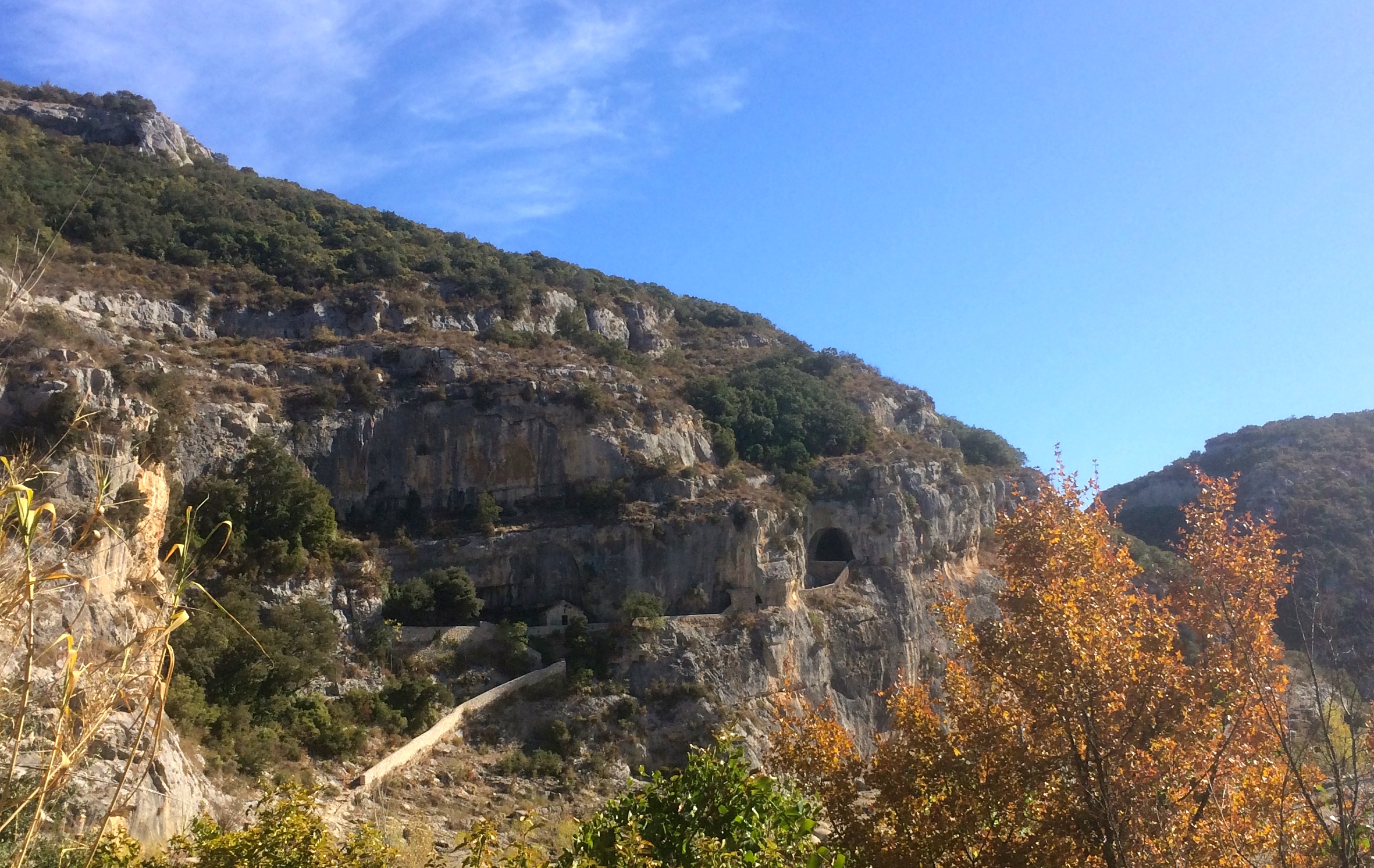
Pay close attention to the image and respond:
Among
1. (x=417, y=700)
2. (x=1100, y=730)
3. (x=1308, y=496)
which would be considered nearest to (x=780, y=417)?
(x=417, y=700)

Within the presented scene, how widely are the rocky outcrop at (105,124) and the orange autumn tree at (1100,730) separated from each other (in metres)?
57.6

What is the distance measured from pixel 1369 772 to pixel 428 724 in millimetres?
24586

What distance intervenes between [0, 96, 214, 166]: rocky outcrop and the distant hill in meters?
55.5

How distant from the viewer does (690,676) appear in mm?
32938

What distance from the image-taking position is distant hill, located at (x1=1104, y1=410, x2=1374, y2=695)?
1449 inches

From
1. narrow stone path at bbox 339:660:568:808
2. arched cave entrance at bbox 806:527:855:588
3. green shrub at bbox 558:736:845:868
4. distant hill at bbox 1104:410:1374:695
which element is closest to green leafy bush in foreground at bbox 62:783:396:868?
green shrub at bbox 558:736:845:868

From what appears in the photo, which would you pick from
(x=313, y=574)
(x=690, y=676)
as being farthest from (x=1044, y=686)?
(x=313, y=574)

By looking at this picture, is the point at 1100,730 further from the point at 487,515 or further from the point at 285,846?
the point at 487,515

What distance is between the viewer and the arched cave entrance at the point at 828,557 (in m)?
40.6

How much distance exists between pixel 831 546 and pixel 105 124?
47707 mm

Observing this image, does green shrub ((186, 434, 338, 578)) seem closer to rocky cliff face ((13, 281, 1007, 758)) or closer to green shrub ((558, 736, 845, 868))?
rocky cliff face ((13, 281, 1007, 758))

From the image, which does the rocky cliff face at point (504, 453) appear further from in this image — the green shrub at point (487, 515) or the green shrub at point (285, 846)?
the green shrub at point (285, 846)

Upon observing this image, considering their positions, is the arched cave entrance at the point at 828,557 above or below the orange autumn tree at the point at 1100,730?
above

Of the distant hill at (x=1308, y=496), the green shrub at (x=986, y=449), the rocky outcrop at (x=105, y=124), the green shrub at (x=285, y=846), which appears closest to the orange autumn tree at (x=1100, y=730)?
the green shrub at (x=285, y=846)
